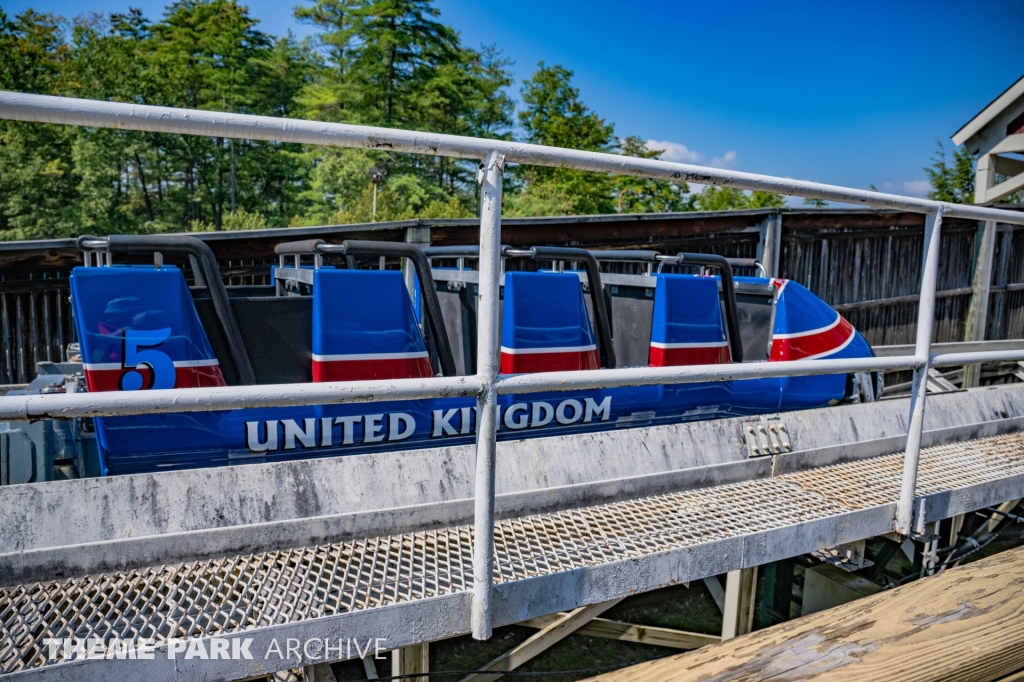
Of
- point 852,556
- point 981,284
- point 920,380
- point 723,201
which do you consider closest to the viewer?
point 920,380

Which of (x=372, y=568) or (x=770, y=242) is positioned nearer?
(x=372, y=568)

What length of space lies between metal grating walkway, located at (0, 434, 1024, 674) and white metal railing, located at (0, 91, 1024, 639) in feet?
0.86

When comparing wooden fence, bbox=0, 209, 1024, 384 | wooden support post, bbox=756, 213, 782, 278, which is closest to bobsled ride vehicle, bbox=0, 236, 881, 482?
wooden fence, bbox=0, 209, 1024, 384

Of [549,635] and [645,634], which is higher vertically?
[549,635]

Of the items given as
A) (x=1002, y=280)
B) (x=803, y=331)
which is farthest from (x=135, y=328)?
(x=1002, y=280)

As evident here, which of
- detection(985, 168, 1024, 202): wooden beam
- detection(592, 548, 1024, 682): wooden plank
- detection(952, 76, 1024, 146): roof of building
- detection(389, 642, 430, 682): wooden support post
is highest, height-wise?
detection(952, 76, 1024, 146): roof of building

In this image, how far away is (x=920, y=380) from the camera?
2295mm

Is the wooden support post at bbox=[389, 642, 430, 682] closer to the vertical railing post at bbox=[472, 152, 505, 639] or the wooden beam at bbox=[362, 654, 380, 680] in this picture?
the wooden beam at bbox=[362, 654, 380, 680]

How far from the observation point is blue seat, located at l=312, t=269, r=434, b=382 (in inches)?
117

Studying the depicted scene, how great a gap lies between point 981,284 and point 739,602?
1119 centimetres

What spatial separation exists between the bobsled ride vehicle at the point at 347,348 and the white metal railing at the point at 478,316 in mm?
1408

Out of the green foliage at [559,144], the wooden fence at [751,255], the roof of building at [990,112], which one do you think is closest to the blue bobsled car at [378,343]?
the wooden fence at [751,255]

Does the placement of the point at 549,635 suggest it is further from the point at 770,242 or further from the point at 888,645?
the point at 770,242

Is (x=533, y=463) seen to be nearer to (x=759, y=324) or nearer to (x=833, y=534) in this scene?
(x=833, y=534)
